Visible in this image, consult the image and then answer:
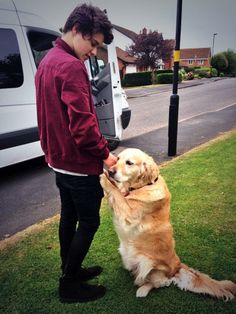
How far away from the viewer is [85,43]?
2.24 meters

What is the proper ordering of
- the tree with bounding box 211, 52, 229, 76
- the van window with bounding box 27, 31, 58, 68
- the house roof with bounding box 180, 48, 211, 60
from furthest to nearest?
1. the house roof with bounding box 180, 48, 211, 60
2. the tree with bounding box 211, 52, 229, 76
3. the van window with bounding box 27, 31, 58, 68

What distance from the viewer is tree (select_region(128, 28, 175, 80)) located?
149 ft

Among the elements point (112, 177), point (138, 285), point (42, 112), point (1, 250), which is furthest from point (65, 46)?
point (1, 250)

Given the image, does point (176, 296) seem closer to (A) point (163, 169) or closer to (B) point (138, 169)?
(B) point (138, 169)

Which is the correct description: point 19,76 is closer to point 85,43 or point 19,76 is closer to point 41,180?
point 41,180

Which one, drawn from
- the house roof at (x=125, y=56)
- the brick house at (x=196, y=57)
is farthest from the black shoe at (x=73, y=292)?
the brick house at (x=196, y=57)

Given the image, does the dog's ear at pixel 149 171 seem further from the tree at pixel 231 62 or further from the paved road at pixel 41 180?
the tree at pixel 231 62

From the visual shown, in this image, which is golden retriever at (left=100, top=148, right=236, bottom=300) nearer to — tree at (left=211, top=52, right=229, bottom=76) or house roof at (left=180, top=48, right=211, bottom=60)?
tree at (left=211, top=52, right=229, bottom=76)

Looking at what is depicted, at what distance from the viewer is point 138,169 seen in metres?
2.84

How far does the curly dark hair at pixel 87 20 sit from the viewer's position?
2.14 meters

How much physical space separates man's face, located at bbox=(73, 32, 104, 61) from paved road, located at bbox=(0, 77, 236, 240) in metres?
2.65

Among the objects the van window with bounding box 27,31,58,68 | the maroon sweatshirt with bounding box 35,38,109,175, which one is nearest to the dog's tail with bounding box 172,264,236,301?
the maroon sweatshirt with bounding box 35,38,109,175

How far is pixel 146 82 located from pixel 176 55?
3333 cm

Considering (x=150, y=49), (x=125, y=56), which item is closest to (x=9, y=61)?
(x=150, y=49)
